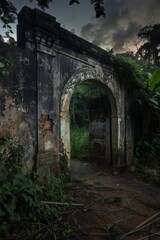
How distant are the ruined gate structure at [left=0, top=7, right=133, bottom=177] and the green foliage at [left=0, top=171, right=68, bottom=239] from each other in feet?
3.50

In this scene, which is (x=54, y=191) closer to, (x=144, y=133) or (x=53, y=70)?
(x=53, y=70)

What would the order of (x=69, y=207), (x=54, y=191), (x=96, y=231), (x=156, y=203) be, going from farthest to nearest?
(x=156, y=203) → (x=54, y=191) → (x=69, y=207) → (x=96, y=231)

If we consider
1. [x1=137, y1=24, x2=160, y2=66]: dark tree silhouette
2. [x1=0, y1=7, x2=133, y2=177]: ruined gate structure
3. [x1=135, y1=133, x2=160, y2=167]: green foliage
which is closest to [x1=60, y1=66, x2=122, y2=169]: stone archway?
[x1=0, y1=7, x2=133, y2=177]: ruined gate structure

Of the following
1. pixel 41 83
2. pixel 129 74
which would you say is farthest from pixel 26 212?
pixel 129 74

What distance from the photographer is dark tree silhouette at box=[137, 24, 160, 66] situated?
44.0ft

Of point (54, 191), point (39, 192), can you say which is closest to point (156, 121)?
point (54, 191)

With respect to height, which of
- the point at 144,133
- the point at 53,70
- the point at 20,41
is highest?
the point at 20,41

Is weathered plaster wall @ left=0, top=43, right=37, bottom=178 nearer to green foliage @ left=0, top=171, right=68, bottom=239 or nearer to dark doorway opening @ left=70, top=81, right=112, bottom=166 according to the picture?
green foliage @ left=0, top=171, right=68, bottom=239

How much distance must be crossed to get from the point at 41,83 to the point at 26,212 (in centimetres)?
295

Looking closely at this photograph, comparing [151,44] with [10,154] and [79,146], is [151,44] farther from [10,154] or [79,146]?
[10,154]

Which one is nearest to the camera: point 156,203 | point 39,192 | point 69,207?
point 39,192

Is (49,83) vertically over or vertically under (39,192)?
over

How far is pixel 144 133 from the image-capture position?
8.29 meters

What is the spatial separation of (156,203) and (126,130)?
346 centimetres
